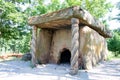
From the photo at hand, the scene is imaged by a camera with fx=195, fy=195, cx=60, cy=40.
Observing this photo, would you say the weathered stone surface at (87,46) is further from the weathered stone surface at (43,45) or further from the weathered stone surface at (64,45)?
the weathered stone surface at (43,45)

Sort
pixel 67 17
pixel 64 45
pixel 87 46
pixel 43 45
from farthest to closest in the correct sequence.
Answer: pixel 43 45
pixel 64 45
pixel 87 46
pixel 67 17

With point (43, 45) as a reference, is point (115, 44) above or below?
above

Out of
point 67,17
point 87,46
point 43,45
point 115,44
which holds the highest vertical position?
point 67,17

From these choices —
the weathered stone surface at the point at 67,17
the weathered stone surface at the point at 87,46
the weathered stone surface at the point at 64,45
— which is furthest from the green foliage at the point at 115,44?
the weathered stone surface at the point at 87,46

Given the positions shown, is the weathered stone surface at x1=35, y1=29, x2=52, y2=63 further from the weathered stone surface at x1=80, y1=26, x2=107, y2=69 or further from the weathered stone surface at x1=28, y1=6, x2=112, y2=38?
the weathered stone surface at x1=80, y1=26, x2=107, y2=69

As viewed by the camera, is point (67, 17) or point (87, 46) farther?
point (87, 46)

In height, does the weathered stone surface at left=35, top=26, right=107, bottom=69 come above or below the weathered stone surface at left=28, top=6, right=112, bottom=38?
below

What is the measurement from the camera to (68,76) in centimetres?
705

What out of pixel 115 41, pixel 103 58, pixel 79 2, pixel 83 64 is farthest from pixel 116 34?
pixel 83 64

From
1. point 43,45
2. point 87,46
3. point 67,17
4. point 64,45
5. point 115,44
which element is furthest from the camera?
point 115,44

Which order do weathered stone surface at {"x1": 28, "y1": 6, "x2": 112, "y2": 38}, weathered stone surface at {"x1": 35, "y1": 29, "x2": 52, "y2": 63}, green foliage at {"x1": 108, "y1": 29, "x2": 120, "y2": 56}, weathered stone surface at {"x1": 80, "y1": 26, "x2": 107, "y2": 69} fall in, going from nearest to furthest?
weathered stone surface at {"x1": 28, "y1": 6, "x2": 112, "y2": 38} → weathered stone surface at {"x1": 80, "y1": 26, "x2": 107, "y2": 69} → weathered stone surface at {"x1": 35, "y1": 29, "x2": 52, "y2": 63} → green foliage at {"x1": 108, "y1": 29, "x2": 120, "y2": 56}

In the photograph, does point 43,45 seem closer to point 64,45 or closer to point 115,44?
point 64,45

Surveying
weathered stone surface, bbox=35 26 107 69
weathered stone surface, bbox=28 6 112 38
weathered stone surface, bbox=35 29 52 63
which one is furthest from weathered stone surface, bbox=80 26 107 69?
weathered stone surface, bbox=35 29 52 63

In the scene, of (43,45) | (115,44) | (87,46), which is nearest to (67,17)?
(87,46)
